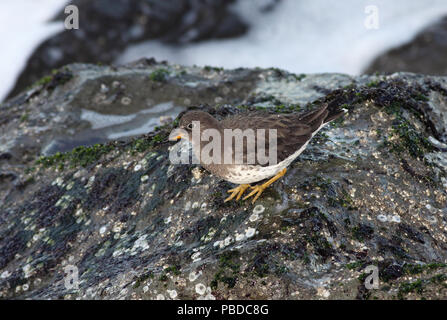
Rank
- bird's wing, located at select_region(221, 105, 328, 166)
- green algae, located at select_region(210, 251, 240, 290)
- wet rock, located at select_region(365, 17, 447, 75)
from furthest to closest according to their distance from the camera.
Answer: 1. wet rock, located at select_region(365, 17, 447, 75)
2. bird's wing, located at select_region(221, 105, 328, 166)
3. green algae, located at select_region(210, 251, 240, 290)

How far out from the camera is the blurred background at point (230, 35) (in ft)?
54.7

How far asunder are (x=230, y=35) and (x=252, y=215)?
13.5 metres

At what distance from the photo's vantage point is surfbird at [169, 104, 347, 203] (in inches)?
246

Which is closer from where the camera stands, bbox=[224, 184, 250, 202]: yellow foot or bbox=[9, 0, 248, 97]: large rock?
bbox=[224, 184, 250, 202]: yellow foot

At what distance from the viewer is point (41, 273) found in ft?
23.1

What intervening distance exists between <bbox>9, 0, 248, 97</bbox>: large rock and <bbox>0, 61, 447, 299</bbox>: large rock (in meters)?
7.48

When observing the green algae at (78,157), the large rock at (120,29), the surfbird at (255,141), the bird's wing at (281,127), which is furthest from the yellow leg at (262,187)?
the large rock at (120,29)

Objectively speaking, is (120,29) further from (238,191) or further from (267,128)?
(238,191)

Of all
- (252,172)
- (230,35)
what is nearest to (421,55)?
(230,35)

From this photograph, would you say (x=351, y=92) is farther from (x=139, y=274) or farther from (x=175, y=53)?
(x=175, y=53)

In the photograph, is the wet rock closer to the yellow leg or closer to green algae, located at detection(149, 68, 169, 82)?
green algae, located at detection(149, 68, 169, 82)

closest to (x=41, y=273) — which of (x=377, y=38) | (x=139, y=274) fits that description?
(x=139, y=274)

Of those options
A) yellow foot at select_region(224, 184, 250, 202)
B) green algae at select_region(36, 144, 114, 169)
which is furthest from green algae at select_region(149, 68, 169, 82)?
yellow foot at select_region(224, 184, 250, 202)

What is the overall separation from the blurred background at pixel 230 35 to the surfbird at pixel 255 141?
429 inches
